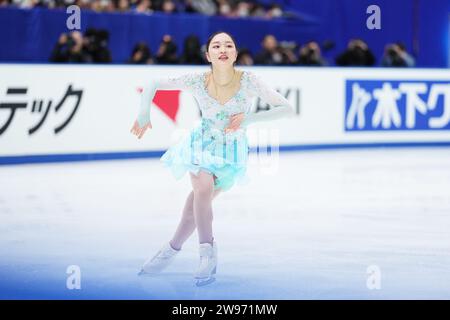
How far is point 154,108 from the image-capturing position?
10719 mm

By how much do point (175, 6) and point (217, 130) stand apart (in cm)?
1067

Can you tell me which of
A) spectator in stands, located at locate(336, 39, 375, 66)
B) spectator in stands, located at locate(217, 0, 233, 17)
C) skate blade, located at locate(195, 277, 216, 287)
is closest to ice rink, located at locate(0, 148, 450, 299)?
skate blade, located at locate(195, 277, 216, 287)

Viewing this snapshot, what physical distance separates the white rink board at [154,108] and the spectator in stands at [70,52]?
754mm

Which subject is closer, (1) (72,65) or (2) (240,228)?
(2) (240,228)

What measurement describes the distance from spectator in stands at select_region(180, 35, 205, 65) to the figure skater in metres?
7.66

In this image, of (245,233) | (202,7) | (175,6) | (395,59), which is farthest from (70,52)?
(245,233)

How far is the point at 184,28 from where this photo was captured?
14102mm

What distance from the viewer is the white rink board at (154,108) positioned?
9992mm

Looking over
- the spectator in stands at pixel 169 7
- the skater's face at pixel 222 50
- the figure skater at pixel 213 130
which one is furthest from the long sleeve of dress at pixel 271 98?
the spectator in stands at pixel 169 7

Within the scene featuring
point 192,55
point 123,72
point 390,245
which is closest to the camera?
point 390,245

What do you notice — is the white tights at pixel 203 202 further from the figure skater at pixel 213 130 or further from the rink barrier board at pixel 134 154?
the rink barrier board at pixel 134 154

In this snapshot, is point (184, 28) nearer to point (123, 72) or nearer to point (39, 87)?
point (123, 72)
